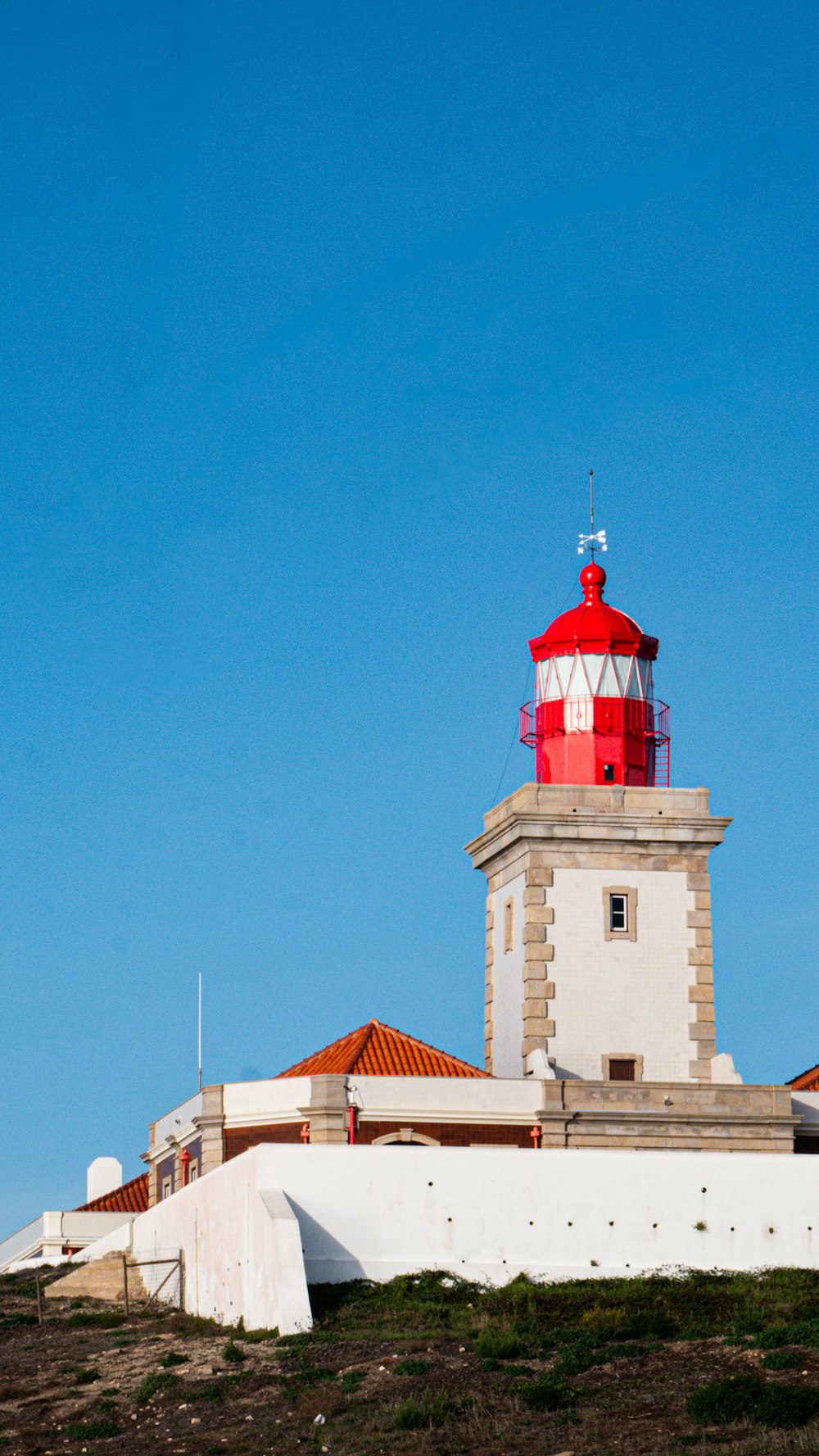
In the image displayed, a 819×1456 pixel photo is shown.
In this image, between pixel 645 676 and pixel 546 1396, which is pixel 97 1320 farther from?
pixel 645 676

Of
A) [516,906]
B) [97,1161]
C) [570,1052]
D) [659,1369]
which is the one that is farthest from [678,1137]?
[97,1161]

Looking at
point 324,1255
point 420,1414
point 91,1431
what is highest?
point 324,1255

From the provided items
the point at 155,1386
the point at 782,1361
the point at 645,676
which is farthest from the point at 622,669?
the point at 782,1361

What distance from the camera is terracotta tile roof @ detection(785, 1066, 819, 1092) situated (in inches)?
1604

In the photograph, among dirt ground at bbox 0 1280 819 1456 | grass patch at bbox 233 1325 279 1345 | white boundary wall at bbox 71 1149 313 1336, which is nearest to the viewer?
dirt ground at bbox 0 1280 819 1456

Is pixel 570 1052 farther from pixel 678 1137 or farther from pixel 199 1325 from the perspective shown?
pixel 199 1325

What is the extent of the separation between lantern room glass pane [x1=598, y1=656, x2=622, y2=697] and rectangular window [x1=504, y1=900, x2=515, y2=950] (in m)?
4.14

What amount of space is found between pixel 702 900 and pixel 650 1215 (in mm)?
9880

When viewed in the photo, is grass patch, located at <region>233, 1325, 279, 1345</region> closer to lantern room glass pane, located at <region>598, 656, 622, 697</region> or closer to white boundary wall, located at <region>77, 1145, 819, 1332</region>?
white boundary wall, located at <region>77, 1145, 819, 1332</region>

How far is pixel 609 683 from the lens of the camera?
1609 inches

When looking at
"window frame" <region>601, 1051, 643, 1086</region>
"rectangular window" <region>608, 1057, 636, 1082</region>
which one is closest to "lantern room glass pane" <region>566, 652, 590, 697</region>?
"window frame" <region>601, 1051, 643, 1086</region>

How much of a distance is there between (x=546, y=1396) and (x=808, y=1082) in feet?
62.5

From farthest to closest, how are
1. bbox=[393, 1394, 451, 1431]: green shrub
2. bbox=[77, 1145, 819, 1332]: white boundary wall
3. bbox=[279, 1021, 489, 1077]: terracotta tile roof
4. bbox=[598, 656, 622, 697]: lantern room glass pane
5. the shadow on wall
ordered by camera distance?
1. bbox=[598, 656, 622, 697]: lantern room glass pane
2. bbox=[279, 1021, 489, 1077]: terracotta tile roof
3. bbox=[77, 1145, 819, 1332]: white boundary wall
4. the shadow on wall
5. bbox=[393, 1394, 451, 1431]: green shrub

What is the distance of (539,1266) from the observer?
30.0 meters
